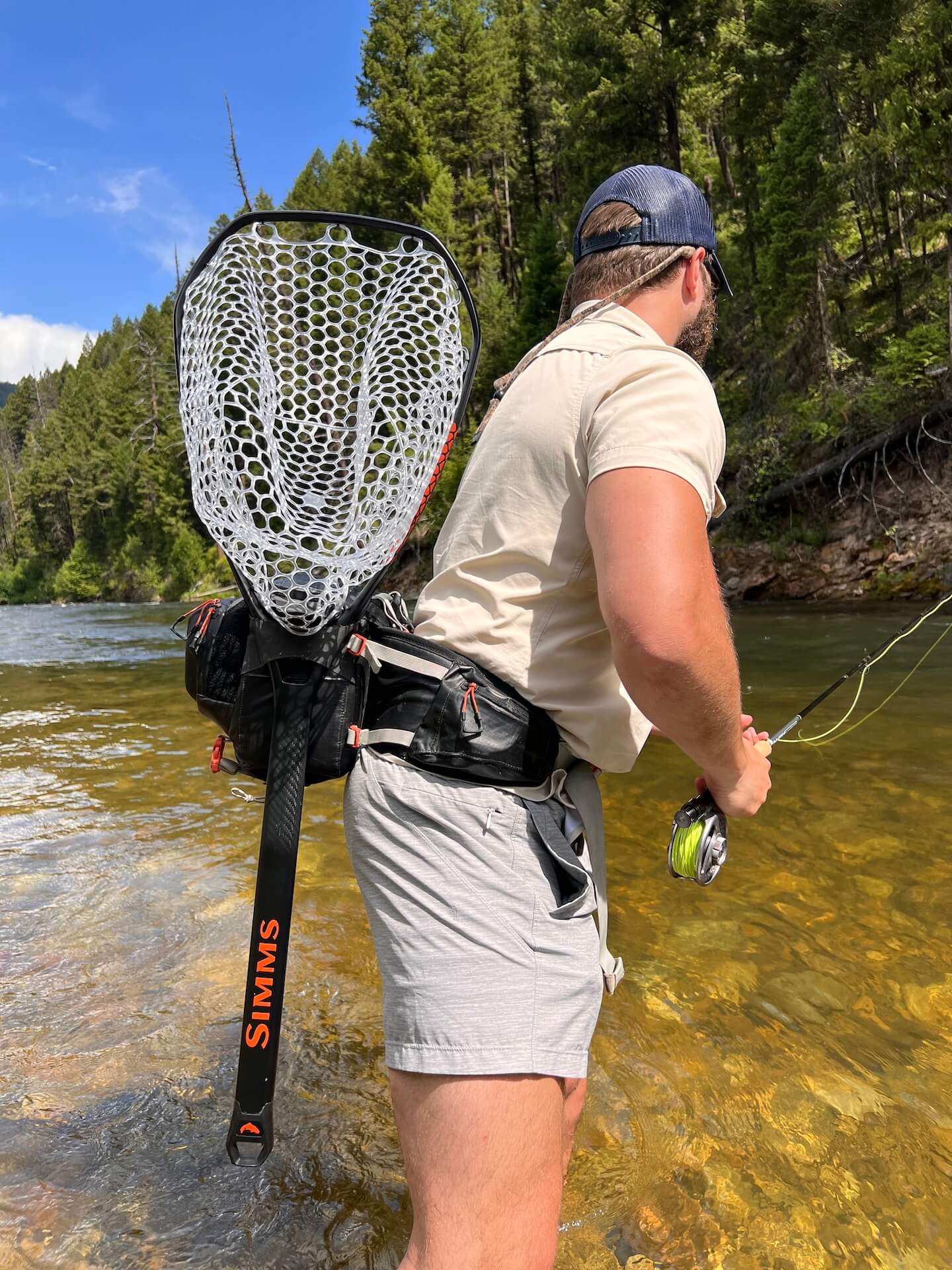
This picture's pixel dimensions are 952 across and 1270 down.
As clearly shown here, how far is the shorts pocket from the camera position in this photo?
1577mm

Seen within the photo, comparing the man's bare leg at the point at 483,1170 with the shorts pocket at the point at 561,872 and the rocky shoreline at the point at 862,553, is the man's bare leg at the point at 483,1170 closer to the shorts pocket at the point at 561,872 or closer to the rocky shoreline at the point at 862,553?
the shorts pocket at the point at 561,872

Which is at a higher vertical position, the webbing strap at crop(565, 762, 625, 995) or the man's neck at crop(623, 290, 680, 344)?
the man's neck at crop(623, 290, 680, 344)

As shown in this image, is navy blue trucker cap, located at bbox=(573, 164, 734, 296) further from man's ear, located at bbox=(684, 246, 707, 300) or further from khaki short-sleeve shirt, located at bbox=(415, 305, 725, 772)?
khaki short-sleeve shirt, located at bbox=(415, 305, 725, 772)

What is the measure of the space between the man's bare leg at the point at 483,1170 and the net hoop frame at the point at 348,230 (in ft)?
2.84

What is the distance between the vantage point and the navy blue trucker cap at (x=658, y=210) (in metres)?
1.80

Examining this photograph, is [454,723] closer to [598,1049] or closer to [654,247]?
[654,247]

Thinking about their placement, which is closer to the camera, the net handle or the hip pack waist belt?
the hip pack waist belt

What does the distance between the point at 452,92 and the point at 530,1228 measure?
1698 inches

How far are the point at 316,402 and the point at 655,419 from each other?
1.55 meters

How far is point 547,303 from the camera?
31.6 metres

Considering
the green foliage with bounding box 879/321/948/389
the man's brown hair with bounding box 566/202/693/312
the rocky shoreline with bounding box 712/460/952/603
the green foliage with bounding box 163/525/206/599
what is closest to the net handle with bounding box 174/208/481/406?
the man's brown hair with bounding box 566/202/693/312

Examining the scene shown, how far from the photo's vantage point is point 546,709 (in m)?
1.67

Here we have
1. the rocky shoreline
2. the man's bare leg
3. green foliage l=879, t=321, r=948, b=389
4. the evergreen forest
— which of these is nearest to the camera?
the man's bare leg

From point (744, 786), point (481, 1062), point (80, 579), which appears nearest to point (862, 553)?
point (744, 786)
